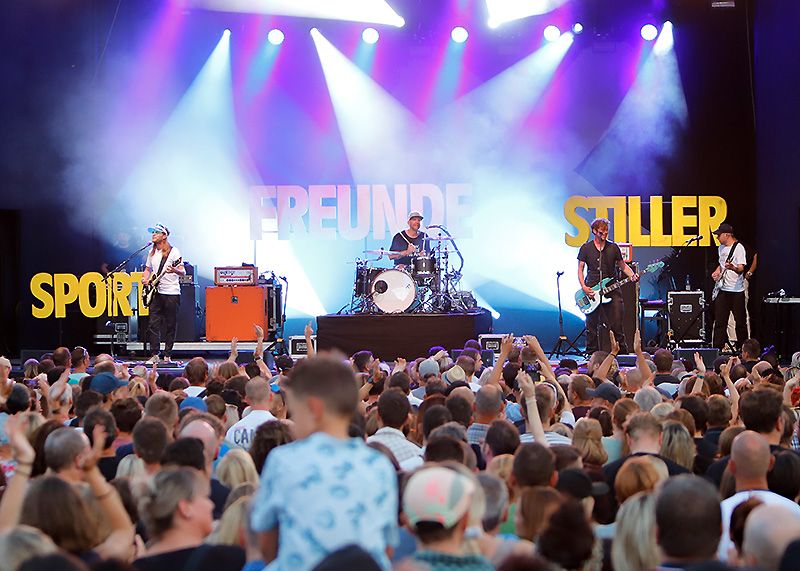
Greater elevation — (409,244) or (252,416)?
(409,244)

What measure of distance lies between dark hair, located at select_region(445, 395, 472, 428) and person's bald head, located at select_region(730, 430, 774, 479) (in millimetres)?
2162

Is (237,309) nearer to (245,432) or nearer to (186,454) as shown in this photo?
(245,432)

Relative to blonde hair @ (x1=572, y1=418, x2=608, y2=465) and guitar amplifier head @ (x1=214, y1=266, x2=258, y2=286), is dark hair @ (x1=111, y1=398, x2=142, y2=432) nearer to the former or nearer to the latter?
blonde hair @ (x1=572, y1=418, x2=608, y2=465)

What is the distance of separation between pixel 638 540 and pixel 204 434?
7.73 feet

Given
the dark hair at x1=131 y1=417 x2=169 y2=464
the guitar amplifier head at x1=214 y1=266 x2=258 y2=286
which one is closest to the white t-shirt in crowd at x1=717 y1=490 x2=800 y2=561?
the dark hair at x1=131 y1=417 x2=169 y2=464

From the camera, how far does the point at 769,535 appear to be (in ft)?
11.9

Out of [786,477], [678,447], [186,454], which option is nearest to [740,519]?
[786,477]

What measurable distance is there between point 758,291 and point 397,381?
11.5 m

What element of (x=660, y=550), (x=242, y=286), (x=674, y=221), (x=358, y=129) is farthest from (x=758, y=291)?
(x=660, y=550)

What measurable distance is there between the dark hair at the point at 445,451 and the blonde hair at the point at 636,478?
27.3 inches

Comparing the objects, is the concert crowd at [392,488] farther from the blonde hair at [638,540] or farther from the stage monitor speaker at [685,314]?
the stage monitor speaker at [685,314]

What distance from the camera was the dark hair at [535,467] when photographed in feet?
14.7

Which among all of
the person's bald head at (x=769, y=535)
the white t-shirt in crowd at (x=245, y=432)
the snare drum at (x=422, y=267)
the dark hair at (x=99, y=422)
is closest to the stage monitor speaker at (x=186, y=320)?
the snare drum at (x=422, y=267)

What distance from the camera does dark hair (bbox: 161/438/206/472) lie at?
4.73 metres
